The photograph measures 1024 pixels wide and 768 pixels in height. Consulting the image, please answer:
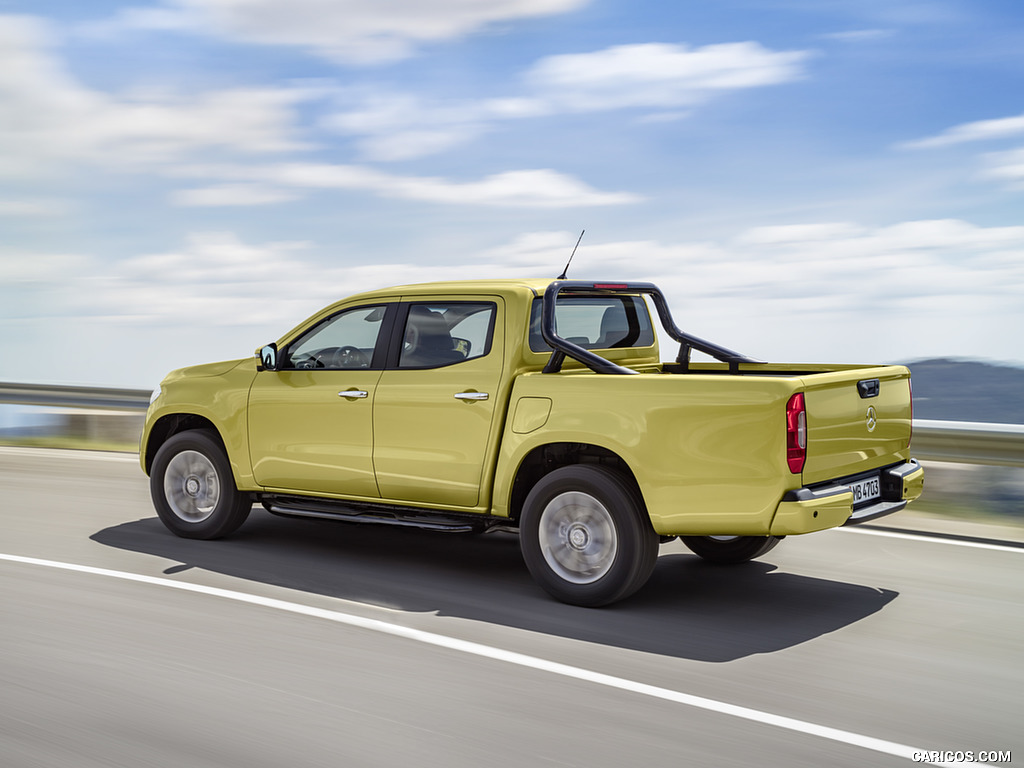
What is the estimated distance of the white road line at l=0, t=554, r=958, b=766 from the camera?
416cm

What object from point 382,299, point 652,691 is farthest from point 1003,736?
point 382,299

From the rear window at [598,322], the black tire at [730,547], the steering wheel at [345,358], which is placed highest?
the rear window at [598,322]

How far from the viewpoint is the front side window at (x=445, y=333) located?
6.62 meters

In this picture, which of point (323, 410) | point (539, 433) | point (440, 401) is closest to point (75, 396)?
point (323, 410)

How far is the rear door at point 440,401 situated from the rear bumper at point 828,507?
5.87 ft

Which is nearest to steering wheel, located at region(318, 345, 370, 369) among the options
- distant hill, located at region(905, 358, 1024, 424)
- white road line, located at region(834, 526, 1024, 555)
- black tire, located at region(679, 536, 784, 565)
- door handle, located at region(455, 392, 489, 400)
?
door handle, located at region(455, 392, 489, 400)

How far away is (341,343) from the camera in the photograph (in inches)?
288

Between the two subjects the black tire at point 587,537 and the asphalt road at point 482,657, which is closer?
the asphalt road at point 482,657

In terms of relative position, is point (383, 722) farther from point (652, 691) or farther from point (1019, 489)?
point (1019, 489)

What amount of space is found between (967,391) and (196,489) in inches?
322

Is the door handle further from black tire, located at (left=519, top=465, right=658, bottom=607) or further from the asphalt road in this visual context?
the asphalt road

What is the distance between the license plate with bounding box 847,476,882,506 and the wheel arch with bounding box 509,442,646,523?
3.79 ft

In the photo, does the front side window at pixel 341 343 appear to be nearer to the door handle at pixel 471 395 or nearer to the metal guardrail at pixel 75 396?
the door handle at pixel 471 395

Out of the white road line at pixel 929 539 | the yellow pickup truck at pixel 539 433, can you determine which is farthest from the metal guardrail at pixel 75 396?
the white road line at pixel 929 539
